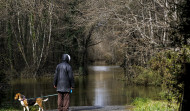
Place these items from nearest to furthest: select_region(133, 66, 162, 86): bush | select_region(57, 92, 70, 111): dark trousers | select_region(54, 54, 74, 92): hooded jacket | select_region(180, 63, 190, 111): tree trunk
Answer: select_region(180, 63, 190, 111): tree trunk → select_region(54, 54, 74, 92): hooded jacket → select_region(57, 92, 70, 111): dark trousers → select_region(133, 66, 162, 86): bush

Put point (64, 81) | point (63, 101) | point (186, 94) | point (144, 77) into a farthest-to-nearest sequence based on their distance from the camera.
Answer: point (144, 77) → point (63, 101) → point (64, 81) → point (186, 94)

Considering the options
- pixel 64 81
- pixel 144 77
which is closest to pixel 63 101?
pixel 64 81

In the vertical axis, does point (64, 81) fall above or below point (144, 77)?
above

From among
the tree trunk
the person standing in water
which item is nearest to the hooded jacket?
the person standing in water

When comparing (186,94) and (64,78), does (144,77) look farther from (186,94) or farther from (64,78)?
(186,94)

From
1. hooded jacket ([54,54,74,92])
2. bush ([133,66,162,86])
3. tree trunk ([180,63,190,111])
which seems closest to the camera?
tree trunk ([180,63,190,111])

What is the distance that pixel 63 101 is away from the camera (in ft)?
31.2

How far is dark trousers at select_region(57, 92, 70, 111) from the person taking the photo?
9438 mm

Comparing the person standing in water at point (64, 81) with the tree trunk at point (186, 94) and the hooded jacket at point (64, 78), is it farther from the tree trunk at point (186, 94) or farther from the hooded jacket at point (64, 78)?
the tree trunk at point (186, 94)

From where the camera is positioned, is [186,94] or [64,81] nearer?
[186,94]

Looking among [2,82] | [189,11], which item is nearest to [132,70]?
[2,82]

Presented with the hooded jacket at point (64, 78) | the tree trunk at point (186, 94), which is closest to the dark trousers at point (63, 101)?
the hooded jacket at point (64, 78)

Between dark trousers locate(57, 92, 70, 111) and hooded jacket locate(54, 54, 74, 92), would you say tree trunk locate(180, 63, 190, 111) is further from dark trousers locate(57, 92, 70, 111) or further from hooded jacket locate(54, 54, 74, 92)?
dark trousers locate(57, 92, 70, 111)

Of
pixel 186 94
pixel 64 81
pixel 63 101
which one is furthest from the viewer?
pixel 63 101
